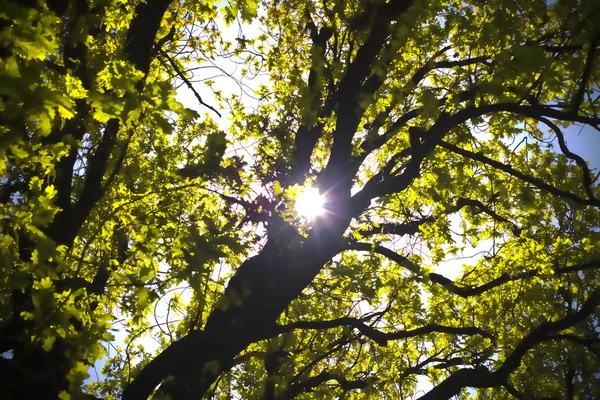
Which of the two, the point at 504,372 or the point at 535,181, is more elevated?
the point at 535,181

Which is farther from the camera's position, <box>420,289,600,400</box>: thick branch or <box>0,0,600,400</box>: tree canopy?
<box>420,289,600,400</box>: thick branch

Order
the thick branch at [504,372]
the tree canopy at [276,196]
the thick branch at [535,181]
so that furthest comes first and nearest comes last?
the thick branch at [504,372]
the thick branch at [535,181]
the tree canopy at [276,196]

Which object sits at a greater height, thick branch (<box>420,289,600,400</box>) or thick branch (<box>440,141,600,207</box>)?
thick branch (<box>440,141,600,207</box>)

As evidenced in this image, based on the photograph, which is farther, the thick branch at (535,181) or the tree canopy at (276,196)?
the thick branch at (535,181)

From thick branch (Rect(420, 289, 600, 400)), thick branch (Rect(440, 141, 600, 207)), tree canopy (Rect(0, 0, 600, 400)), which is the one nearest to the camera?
tree canopy (Rect(0, 0, 600, 400))

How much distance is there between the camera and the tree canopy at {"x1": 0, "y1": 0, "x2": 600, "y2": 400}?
2.62m

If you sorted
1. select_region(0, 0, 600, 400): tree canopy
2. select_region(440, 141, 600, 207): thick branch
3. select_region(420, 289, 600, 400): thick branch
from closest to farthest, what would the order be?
select_region(0, 0, 600, 400): tree canopy
select_region(440, 141, 600, 207): thick branch
select_region(420, 289, 600, 400): thick branch

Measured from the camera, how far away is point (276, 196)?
367 cm

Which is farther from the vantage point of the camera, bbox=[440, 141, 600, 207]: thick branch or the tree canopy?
bbox=[440, 141, 600, 207]: thick branch

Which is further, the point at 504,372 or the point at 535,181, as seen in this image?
the point at 504,372

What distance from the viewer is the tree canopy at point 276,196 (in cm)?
262

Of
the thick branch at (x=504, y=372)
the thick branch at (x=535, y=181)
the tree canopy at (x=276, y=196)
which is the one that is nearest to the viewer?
the tree canopy at (x=276, y=196)

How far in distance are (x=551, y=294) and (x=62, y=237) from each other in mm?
8328

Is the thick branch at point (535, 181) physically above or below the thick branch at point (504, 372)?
above
